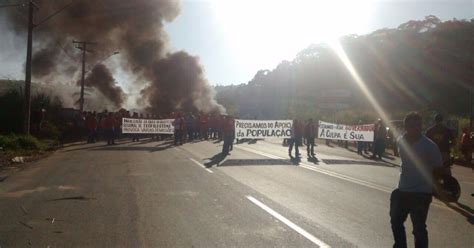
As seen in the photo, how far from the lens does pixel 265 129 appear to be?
24.6m

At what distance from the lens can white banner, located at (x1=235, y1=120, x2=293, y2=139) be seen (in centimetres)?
2446

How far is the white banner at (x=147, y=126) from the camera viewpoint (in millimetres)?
26656

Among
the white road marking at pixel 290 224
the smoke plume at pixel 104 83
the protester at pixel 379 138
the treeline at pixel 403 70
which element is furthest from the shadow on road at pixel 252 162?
the smoke plume at pixel 104 83

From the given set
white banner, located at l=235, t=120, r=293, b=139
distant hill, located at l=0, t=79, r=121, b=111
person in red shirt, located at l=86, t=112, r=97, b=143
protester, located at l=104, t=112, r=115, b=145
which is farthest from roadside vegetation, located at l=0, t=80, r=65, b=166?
distant hill, located at l=0, t=79, r=121, b=111

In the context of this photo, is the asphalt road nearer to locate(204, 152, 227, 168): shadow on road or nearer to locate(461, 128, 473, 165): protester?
locate(204, 152, 227, 168): shadow on road

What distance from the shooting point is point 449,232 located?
641 cm

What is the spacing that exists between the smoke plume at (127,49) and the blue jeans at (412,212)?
3150cm

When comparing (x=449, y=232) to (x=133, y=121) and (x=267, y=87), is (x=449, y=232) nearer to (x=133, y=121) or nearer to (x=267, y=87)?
(x=133, y=121)

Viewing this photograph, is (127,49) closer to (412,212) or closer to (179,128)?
(179,128)

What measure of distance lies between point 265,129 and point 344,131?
444cm

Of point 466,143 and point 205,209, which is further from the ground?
point 466,143

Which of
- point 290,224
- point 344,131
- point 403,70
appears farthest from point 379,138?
point 403,70

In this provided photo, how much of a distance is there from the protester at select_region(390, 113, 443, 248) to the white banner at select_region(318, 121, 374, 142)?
19.8 meters

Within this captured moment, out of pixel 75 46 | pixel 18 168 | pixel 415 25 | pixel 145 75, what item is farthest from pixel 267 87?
pixel 18 168
